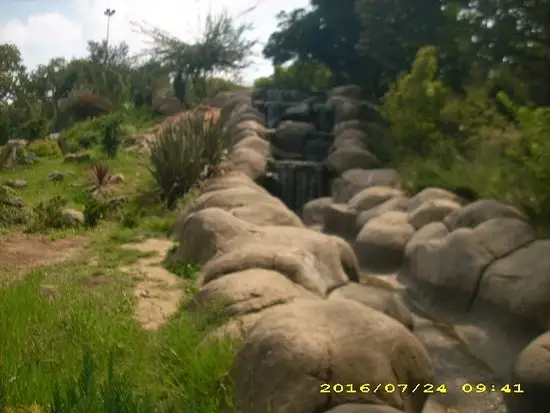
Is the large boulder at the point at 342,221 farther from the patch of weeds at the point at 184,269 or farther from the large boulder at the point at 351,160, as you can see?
the patch of weeds at the point at 184,269

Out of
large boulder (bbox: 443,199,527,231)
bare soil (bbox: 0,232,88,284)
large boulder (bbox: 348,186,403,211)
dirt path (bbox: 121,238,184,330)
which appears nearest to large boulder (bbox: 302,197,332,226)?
large boulder (bbox: 348,186,403,211)

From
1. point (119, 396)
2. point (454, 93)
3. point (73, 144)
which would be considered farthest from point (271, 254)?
point (73, 144)

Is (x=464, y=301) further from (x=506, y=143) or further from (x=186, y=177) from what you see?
Answer: (x=186, y=177)

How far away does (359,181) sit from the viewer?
14.2 m

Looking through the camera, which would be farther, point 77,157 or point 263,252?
point 77,157

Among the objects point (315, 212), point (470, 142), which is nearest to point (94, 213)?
point (315, 212)

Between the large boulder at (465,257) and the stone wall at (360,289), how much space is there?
0.01 meters

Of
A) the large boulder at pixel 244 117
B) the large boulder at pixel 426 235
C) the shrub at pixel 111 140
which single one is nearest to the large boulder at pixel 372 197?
the large boulder at pixel 426 235

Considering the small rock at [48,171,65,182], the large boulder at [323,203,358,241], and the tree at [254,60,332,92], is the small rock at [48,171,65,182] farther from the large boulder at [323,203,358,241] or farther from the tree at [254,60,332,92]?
the tree at [254,60,332,92]

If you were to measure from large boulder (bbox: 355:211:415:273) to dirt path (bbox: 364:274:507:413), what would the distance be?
1.70m

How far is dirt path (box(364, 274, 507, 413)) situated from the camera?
5.17m

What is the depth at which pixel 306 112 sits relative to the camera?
20.2 metres

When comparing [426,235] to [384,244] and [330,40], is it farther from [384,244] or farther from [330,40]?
[330,40]
